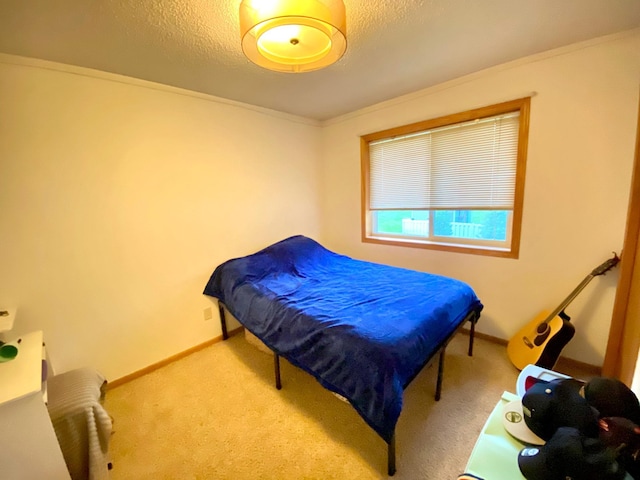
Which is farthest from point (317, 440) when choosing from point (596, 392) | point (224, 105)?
point (224, 105)

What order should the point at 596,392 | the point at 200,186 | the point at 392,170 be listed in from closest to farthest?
the point at 596,392, the point at 200,186, the point at 392,170

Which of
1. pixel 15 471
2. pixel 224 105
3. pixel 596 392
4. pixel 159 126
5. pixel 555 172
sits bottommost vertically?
pixel 15 471

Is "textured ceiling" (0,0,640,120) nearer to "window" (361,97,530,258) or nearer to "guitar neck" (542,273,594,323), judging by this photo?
"window" (361,97,530,258)

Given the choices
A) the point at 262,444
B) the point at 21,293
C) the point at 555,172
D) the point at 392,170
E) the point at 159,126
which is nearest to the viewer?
the point at 262,444

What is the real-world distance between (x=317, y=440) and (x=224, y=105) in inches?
110

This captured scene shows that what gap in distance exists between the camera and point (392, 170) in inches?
117

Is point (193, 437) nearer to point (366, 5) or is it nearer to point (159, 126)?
point (159, 126)

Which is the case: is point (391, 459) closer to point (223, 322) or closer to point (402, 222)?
point (223, 322)

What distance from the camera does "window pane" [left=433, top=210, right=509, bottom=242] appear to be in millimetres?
2377

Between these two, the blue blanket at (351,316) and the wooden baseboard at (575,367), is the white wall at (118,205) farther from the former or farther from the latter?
the wooden baseboard at (575,367)

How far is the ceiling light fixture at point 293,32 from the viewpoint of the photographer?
1.04 metres

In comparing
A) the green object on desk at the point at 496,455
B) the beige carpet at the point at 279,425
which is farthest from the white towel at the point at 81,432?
the green object on desk at the point at 496,455

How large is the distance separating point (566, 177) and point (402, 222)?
141cm

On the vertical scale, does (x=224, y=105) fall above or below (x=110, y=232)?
above
